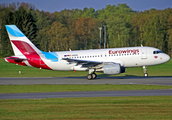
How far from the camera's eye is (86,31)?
463ft

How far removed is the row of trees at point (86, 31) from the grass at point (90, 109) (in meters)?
76.9

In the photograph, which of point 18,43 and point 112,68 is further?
point 18,43

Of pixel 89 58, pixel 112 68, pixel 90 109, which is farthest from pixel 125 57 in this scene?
pixel 90 109

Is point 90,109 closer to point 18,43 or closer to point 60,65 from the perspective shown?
point 60,65

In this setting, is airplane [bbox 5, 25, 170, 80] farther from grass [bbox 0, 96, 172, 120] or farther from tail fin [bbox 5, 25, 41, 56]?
grass [bbox 0, 96, 172, 120]

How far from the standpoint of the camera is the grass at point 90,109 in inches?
547

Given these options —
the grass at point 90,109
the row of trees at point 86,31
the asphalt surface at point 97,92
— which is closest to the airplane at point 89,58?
the asphalt surface at point 97,92

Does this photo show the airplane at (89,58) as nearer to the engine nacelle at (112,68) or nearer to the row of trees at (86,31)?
the engine nacelle at (112,68)

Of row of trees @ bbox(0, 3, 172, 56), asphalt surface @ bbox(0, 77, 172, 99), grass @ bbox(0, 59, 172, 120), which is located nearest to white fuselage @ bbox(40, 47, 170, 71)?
asphalt surface @ bbox(0, 77, 172, 99)

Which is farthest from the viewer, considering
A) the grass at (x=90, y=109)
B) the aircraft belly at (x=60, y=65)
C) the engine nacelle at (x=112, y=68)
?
the aircraft belly at (x=60, y=65)

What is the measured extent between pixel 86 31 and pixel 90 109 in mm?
126737

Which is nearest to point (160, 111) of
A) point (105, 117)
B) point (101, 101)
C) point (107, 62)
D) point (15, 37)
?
point (105, 117)

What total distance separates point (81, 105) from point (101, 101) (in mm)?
Result: 1851

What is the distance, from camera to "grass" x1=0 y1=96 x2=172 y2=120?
13883 mm
